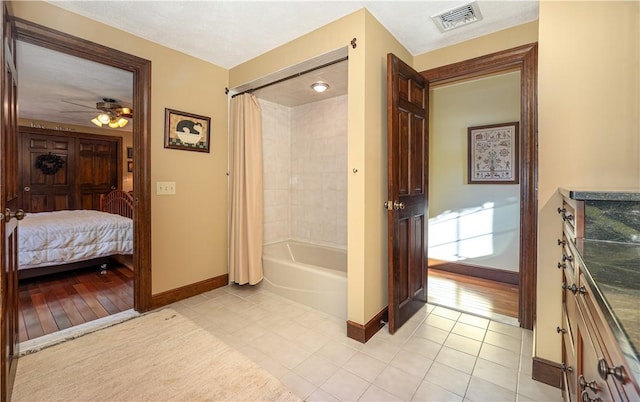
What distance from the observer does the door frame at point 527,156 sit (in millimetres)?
2109

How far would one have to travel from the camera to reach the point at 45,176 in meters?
5.49

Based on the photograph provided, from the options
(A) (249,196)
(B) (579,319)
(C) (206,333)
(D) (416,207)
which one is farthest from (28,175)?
(B) (579,319)

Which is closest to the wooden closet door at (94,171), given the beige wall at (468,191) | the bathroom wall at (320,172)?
the bathroom wall at (320,172)

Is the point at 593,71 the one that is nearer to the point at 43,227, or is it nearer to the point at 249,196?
the point at 249,196

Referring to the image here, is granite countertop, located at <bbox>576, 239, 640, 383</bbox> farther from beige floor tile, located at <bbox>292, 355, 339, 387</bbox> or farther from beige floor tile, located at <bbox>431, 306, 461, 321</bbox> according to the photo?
beige floor tile, located at <bbox>431, 306, 461, 321</bbox>

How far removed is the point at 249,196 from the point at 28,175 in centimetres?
516

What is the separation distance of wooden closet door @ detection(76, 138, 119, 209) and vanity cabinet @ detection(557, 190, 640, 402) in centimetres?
739

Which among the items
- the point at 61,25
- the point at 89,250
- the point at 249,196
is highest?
the point at 61,25

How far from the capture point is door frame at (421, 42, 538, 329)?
2109 millimetres

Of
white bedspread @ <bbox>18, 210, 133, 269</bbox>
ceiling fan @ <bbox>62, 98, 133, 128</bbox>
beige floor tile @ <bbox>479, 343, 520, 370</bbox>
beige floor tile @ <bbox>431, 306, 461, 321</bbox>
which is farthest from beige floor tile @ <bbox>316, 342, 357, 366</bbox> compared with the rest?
ceiling fan @ <bbox>62, 98, 133, 128</bbox>

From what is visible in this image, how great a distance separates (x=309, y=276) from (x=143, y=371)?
1.37 metres

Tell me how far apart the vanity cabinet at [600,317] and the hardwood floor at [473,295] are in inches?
55.3

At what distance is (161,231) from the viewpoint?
2598mm

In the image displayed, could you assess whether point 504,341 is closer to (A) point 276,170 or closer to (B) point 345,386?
(B) point 345,386
